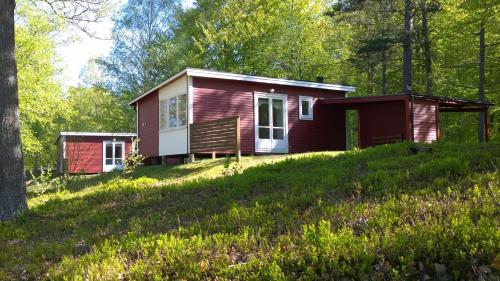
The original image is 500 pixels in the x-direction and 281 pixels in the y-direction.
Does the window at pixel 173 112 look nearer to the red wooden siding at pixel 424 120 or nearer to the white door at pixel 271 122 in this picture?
the white door at pixel 271 122

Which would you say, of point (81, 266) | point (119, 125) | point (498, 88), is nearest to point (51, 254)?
point (81, 266)

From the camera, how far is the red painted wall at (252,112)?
19516 mm

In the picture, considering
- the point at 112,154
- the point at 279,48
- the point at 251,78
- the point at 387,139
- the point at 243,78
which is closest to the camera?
the point at 243,78

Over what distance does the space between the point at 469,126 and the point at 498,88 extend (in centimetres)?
342

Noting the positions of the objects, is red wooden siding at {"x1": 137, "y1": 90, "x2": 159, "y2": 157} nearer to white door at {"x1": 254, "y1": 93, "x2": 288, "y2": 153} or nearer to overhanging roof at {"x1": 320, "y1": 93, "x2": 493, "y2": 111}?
white door at {"x1": 254, "y1": 93, "x2": 288, "y2": 153}

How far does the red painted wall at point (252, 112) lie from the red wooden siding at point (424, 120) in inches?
133

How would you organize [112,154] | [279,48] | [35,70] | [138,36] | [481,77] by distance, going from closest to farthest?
[481,77] < [35,70] < [279,48] < [112,154] < [138,36]

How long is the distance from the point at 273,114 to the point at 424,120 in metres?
6.18

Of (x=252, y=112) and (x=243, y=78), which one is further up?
(x=243, y=78)

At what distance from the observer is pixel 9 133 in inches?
347

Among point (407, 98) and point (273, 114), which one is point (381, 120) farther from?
point (273, 114)

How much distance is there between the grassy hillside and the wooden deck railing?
24.8 feet

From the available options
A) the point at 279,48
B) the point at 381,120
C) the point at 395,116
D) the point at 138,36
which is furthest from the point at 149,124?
the point at 138,36

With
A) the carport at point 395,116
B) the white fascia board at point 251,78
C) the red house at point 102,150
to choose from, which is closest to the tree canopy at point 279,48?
the red house at point 102,150
